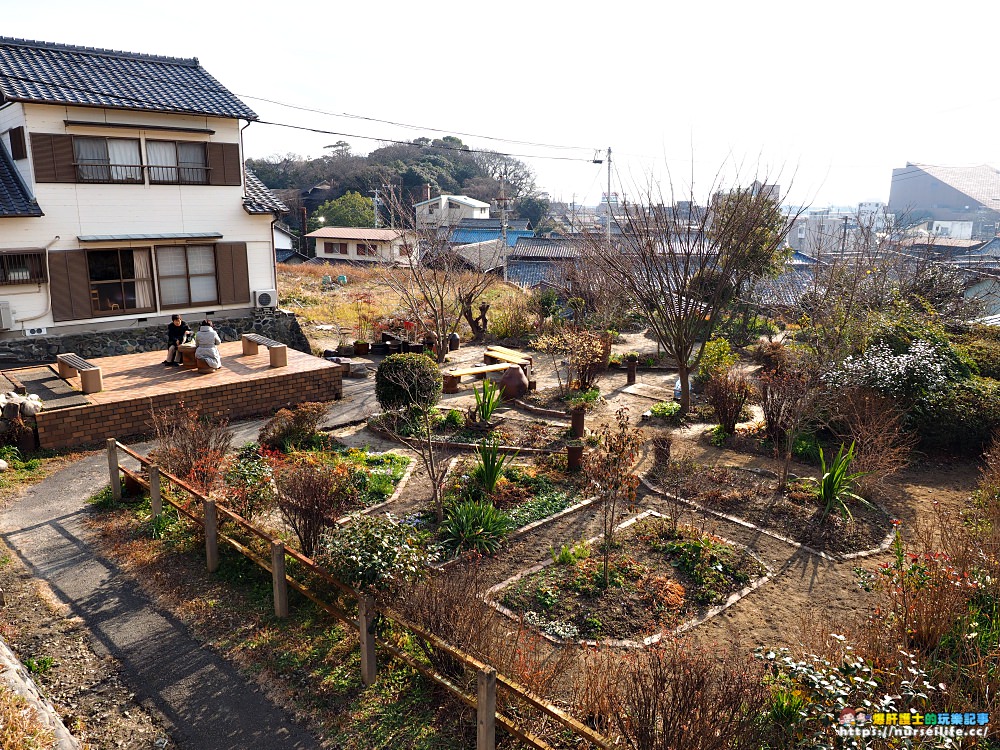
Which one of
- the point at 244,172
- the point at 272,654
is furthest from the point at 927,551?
the point at 244,172

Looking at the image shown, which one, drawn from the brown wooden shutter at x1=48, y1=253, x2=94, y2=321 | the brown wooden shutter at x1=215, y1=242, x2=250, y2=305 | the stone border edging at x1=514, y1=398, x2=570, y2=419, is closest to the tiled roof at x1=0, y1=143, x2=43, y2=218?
the brown wooden shutter at x1=48, y1=253, x2=94, y2=321

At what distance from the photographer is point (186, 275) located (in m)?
16.8

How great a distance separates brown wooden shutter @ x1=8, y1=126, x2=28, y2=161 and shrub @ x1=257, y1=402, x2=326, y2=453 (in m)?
9.28

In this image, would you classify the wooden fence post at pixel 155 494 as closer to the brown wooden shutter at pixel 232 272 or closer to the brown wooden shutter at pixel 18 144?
the brown wooden shutter at pixel 232 272

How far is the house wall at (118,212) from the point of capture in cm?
1437

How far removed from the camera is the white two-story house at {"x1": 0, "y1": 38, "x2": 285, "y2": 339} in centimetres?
1440

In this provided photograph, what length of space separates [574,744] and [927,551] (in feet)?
10.9

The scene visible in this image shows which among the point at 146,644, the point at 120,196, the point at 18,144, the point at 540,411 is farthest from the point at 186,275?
the point at 146,644

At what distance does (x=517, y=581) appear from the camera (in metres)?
6.79

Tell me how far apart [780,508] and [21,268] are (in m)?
15.1

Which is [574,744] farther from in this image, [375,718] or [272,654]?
[272,654]

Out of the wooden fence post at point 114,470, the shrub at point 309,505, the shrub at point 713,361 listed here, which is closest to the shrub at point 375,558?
the shrub at point 309,505

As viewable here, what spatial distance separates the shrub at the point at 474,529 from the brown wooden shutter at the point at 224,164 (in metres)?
12.7

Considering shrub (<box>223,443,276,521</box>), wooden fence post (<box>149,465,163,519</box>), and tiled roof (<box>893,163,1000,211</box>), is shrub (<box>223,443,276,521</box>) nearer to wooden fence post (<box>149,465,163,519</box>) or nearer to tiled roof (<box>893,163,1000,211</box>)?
wooden fence post (<box>149,465,163,519</box>)
